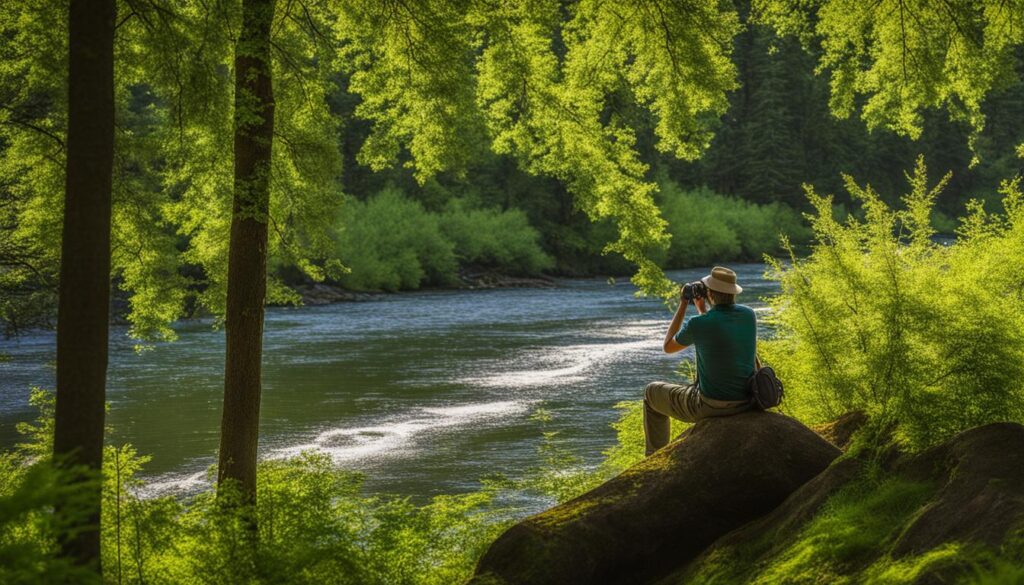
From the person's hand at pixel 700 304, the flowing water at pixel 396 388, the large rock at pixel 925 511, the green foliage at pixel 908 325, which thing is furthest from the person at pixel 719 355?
the flowing water at pixel 396 388

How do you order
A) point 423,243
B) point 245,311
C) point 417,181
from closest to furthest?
point 245,311 → point 417,181 → point 423,243

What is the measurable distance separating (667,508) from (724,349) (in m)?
1.38

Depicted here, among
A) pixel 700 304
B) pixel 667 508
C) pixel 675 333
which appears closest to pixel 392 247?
pixel 700 304

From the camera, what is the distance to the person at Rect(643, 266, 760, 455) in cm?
674

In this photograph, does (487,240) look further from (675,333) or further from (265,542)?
(265,542)

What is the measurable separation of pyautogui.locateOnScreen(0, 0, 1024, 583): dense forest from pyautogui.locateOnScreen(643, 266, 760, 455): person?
80 cm

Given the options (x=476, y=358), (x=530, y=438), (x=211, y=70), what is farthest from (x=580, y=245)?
(x=211, y=70)

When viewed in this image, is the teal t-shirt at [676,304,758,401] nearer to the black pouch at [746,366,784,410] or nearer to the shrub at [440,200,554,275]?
the black pouch at [746,366,784,410]

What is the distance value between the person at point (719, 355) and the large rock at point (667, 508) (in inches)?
13.3

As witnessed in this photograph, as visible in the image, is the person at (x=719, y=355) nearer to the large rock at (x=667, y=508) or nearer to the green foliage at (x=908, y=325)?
the large rock at (x=667, y=508)

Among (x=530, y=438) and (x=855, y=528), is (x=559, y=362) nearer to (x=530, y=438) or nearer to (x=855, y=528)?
(x=530, y=438)

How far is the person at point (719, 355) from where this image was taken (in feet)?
22.1

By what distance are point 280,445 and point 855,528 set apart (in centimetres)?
1245

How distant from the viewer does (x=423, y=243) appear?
161 feet
